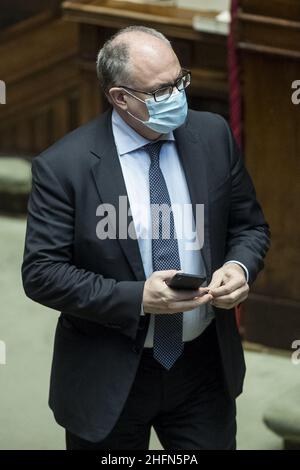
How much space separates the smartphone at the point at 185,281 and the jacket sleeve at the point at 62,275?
5.1 inches

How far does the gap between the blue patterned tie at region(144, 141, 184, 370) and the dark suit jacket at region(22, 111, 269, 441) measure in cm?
6

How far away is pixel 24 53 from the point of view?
22.9ft

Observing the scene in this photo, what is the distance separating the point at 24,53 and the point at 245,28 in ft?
7.20

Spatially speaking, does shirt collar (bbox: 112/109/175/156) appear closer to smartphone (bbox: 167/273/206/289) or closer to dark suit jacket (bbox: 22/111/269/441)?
dark suit jacket (bbox: 22/111/269/441)

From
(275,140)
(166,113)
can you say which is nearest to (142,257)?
(166,113)

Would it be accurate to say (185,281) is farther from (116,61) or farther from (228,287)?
(116,61)

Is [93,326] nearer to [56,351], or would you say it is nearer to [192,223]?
[56,351]

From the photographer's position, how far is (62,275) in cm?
337

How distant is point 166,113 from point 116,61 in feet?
0.68

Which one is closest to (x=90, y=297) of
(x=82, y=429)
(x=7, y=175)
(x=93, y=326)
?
(x=93, y=326)

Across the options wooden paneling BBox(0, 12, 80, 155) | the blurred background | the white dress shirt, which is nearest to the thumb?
the white dress shirt

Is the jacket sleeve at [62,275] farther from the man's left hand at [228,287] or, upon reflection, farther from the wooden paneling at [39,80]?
the wooden paneling at [39,80]

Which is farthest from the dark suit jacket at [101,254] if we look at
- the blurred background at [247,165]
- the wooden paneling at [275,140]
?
the wooden paneling at [275,140]

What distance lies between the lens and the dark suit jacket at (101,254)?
3.39 metres
